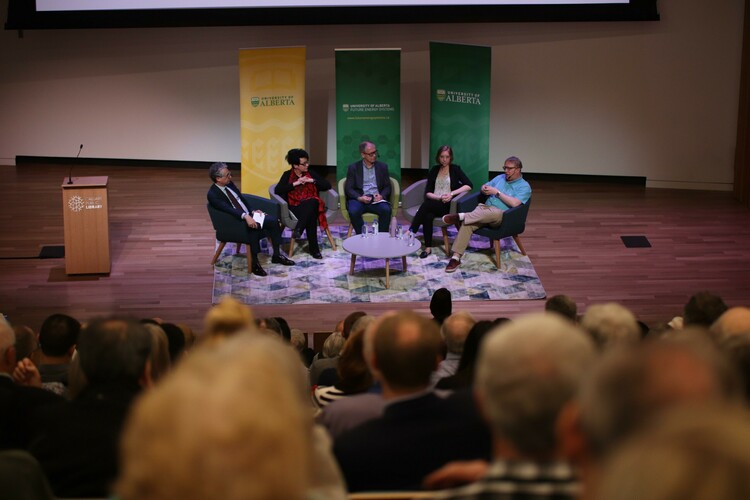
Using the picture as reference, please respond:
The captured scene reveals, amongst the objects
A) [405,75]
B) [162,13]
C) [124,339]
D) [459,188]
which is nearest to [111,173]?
[162,13]

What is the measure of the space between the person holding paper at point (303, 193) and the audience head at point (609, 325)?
5.90 metres

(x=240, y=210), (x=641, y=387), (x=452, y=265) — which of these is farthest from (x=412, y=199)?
(x=641, y=387)

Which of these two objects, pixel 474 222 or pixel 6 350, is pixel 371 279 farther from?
pixel 6 350

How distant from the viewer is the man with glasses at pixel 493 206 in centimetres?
903

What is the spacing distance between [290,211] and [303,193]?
23 cm

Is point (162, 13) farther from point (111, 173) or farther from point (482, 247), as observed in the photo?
point (482, 247)

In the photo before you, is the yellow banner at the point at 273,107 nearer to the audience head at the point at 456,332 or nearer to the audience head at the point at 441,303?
the audience head at the point at 441,303

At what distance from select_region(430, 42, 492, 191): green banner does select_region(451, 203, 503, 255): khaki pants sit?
1261mm

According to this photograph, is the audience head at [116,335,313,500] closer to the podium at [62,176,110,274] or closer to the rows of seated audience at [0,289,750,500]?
the rows of seated audience at [0,289,750,500]

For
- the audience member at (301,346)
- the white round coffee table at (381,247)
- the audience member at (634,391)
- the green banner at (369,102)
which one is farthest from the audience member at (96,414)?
the green banner at (369,102)

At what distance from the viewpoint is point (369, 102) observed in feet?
33.7

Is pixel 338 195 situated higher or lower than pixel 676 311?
higher

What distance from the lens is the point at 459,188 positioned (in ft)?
31.1

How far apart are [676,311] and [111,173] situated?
751 centimetres
